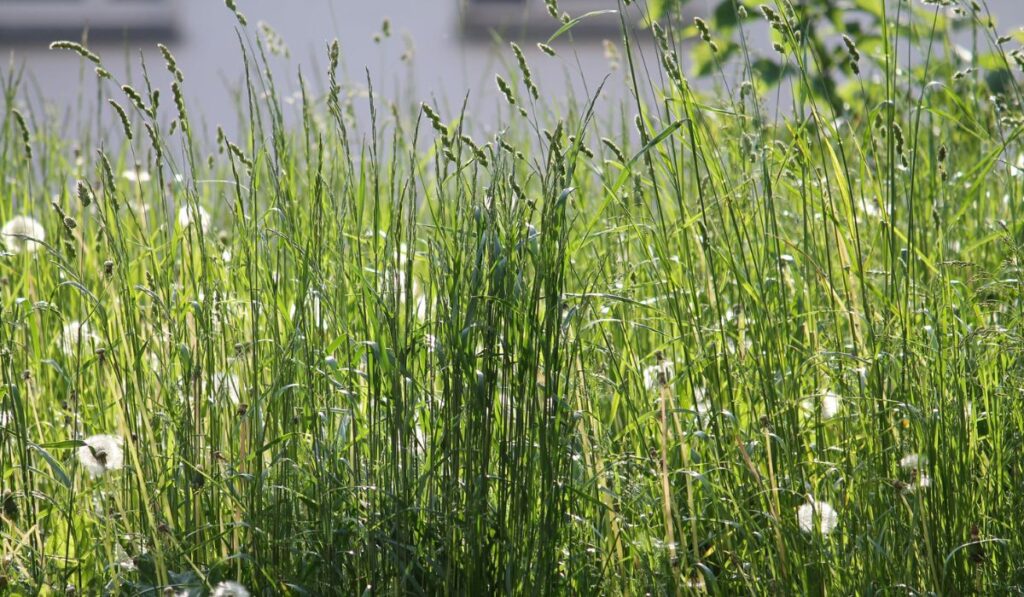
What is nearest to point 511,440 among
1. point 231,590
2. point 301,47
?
point 231,590

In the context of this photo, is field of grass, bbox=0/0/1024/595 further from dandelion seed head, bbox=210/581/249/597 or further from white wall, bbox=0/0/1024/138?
white wall, bbox=0/0/1024/138

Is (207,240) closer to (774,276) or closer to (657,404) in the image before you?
(657,404)

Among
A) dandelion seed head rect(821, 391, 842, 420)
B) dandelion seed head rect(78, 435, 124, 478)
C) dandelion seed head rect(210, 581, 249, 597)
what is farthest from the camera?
dandelion seed head rect(821, 391, 842, 420)

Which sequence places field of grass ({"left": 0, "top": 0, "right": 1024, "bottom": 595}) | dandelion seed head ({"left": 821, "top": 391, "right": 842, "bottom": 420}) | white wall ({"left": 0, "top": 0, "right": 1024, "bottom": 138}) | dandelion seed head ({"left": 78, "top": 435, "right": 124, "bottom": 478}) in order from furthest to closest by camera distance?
white wall ({"left": 0, "top": 0, "right": 1024, "bottom": 138}) → dandelion seed head ({"left": 821, "top": 391, "right": 842, "bottom": 420}) → dandelion seed head ({"left": 78, "top": 435, "right": 124, "bottom": 478}) → field of grass ({"left": 0, "top": 0, "right": 1024, "bottom": 595})

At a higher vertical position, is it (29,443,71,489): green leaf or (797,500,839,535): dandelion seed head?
(29,443,71,489): green leaf

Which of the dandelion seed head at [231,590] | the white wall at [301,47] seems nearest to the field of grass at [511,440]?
the dandelion seed head at [231,590]

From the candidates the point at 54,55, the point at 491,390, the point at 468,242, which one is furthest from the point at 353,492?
the point at 54,55

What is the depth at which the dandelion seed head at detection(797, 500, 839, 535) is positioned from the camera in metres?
1.26

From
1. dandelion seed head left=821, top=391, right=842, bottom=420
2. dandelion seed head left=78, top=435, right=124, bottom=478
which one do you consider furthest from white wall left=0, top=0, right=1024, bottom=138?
dandelion seed head left=78, top=435, right=124, bottom=478

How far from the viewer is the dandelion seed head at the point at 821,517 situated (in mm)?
1262

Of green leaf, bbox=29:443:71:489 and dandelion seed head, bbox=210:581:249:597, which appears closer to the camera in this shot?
dandelion seed head, bbox=210:581:249:597

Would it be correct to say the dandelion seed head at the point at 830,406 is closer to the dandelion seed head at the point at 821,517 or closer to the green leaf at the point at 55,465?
the dandelion seed head at the point at 821,517

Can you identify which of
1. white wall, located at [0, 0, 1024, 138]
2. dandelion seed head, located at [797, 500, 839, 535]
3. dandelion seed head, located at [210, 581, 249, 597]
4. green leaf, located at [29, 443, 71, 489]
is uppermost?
white wall, located at [0, 0, 1024, 138]

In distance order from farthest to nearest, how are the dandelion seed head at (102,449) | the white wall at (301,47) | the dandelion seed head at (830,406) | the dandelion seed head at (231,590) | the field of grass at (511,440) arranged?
the white wall at (301,47)
the dandelion seed head at (830,406)
the dandelion seed head at (102,449)
the field of grass at (511,440)
the dandelion seed head at (231,590)
